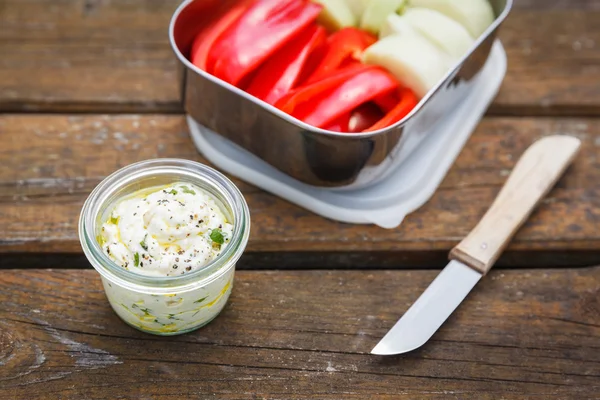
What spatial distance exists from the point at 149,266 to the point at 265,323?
21 centimetres

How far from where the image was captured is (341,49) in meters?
1.18

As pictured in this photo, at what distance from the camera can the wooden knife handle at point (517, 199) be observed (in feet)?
3.59

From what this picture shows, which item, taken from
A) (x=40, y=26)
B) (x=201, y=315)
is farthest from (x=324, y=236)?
(x=40, y=26)

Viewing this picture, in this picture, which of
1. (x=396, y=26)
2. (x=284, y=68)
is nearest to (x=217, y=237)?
(x=284, y=68)

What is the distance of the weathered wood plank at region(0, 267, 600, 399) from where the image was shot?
38.5 inches

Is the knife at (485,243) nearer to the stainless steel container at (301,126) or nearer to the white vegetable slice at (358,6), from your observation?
the stainless steel container at (301,126)

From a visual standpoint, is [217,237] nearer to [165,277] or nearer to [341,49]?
[165,277]

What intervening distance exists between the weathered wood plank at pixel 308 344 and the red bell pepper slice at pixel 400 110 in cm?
22

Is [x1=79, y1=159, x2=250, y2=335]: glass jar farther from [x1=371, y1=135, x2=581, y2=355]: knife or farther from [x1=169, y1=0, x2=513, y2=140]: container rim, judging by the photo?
[x1=371, y1=135, x2=581, y2=355]: knife

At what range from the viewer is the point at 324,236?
3.77 ft

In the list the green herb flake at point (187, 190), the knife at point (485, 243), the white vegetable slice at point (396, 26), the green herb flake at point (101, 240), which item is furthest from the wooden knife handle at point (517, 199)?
the green herb flake at point (101, 240)

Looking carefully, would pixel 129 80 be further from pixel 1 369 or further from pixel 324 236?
pixel 1 369

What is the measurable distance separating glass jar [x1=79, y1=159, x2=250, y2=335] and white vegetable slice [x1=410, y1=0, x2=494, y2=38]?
0.49 m

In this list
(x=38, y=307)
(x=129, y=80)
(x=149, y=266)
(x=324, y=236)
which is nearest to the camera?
(x=149, y=266)
